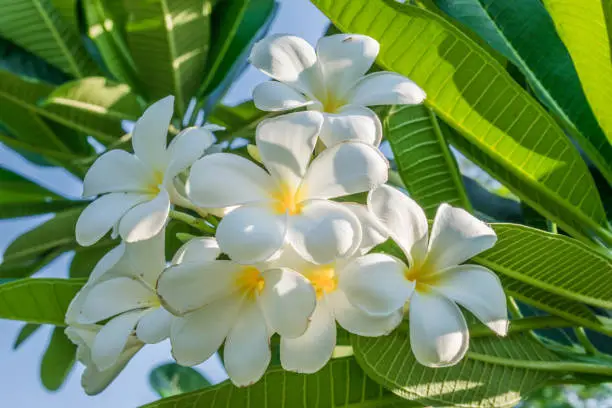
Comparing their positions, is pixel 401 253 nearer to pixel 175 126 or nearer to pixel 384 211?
pixel 384 211

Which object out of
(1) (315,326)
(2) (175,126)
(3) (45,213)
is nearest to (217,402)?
(1) (315,326)

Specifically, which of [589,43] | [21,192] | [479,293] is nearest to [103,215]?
[479,293]

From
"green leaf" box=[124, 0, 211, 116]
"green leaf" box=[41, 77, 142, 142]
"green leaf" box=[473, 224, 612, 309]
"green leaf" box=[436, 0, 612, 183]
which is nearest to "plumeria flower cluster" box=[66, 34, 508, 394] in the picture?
"green leaf" box=[473, 224, 612, 309]

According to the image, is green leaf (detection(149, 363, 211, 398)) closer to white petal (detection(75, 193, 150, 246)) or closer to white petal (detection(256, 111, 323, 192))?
white petal (detection(75, 193, 150, 246))

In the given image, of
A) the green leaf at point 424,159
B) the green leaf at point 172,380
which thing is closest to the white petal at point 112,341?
the green leaf at point 424,159

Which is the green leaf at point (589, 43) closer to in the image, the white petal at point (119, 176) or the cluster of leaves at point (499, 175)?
the cluster of leaves at point (499, 175)

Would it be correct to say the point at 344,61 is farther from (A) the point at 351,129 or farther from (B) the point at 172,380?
(B) the point at 172,380
